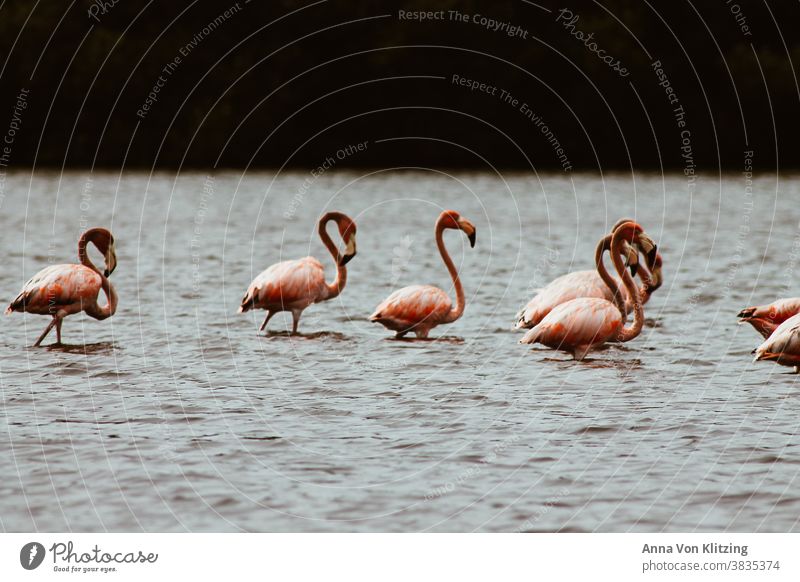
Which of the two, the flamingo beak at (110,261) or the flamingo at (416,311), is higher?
the flamingo beak at (110,261)

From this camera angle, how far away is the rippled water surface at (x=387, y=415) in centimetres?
738

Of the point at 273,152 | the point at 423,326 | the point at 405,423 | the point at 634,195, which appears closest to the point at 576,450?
the point at 405,423

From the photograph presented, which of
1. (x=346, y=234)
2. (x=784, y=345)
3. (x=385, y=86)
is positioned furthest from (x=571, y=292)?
(x=385, y=86)

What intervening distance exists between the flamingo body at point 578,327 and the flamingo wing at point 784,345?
1.76 meters

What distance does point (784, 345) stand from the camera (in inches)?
417

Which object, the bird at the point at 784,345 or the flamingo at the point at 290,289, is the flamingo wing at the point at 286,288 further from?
the bird at the point at 784,345

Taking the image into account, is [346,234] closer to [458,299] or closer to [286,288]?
[286,288]

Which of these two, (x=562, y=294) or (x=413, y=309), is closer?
(x=562, y=294)

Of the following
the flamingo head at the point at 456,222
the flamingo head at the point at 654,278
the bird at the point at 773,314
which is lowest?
the bird at the point at 773,314

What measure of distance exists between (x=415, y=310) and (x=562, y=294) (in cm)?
165

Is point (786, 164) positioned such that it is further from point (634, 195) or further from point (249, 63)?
point (249, 63)
